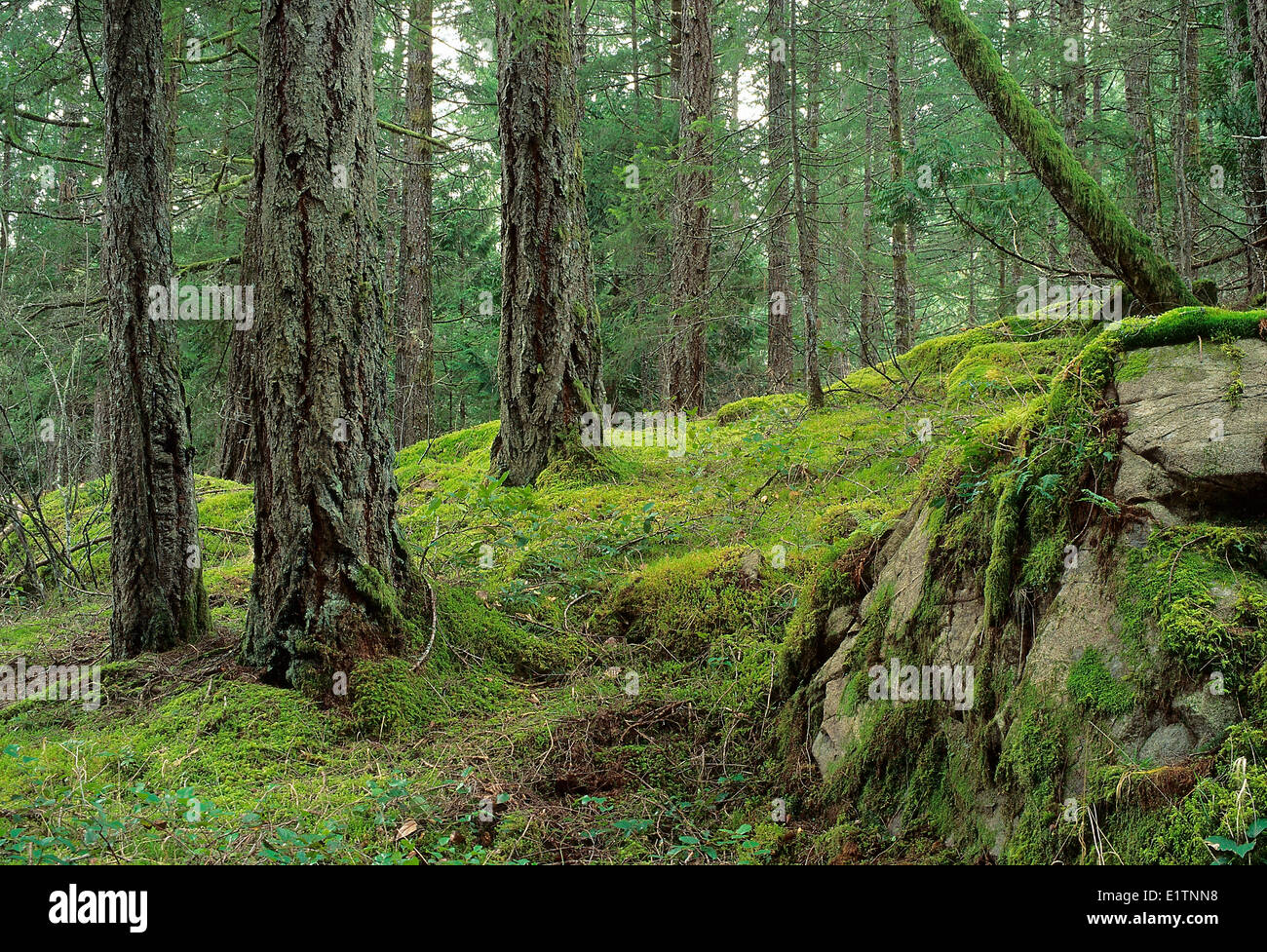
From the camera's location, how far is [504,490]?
715 cm

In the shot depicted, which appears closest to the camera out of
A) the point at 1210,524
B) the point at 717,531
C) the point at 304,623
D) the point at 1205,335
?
the point at 1210,524

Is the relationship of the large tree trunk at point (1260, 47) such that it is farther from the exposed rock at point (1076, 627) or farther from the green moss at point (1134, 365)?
the exposed rock at point (1076, 627)

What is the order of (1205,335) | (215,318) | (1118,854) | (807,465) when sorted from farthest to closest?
1. (215,318)
2. (807,465)
3. (1205,335)
4. (1118,854)

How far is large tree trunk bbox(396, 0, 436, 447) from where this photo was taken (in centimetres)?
1353

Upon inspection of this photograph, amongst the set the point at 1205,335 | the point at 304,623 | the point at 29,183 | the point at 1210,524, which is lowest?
the point at 304,623

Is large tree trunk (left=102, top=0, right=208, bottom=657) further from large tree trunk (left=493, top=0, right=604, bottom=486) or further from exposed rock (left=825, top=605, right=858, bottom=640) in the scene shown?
exposed rock (left=825, top=605, right=858, bottom=640)

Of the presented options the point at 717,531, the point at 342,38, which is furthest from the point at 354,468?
the point at 717,531

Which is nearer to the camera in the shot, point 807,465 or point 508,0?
point 508,0

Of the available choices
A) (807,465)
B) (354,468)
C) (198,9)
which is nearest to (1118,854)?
(354,468)

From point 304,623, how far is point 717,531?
3.22m

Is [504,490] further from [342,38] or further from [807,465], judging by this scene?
[342,38]

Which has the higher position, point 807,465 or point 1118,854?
point 807,465

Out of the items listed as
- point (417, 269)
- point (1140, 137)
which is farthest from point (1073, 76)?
point (417, 269)

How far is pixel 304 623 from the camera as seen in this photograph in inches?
174
